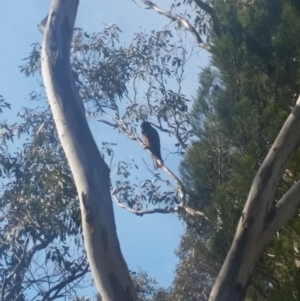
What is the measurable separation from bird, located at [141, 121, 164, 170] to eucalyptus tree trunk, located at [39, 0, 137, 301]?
A: 3137 millimetres

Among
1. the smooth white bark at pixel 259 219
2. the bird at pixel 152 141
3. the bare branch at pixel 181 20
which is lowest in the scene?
the smooth white bark at pixel 259 219

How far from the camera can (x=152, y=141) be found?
7.71 metres

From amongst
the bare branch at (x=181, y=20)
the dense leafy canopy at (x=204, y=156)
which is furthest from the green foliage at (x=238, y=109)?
the bare branch at (x=181, y=20)

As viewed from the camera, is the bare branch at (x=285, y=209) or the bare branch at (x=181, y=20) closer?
the bare branch at (x=285, y=209)

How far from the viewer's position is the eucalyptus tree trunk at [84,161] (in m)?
3.61

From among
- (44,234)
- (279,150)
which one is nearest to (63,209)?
(44,234)

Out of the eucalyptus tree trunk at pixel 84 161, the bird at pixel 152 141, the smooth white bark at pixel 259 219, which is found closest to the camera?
the smooth white bark at pixel 259 219

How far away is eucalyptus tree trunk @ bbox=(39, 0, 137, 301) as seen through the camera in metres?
3.61

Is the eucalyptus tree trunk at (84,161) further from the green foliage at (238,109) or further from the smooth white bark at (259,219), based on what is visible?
the green foliage at (238,109)

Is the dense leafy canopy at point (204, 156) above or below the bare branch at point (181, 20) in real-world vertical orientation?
A: below

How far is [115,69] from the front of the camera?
333 inches

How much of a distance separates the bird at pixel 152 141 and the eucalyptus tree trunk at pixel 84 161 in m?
3.14

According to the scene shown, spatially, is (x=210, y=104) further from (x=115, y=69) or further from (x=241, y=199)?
(x=115, y=69)

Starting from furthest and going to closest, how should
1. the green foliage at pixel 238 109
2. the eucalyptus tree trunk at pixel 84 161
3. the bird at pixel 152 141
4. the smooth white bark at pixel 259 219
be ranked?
the bird at pixel 152 141 < the green foliage at pixel 238 109 < the eucalyptus tree trunk at pixel 84 161 < the smooth white bark at pixel 259 219
